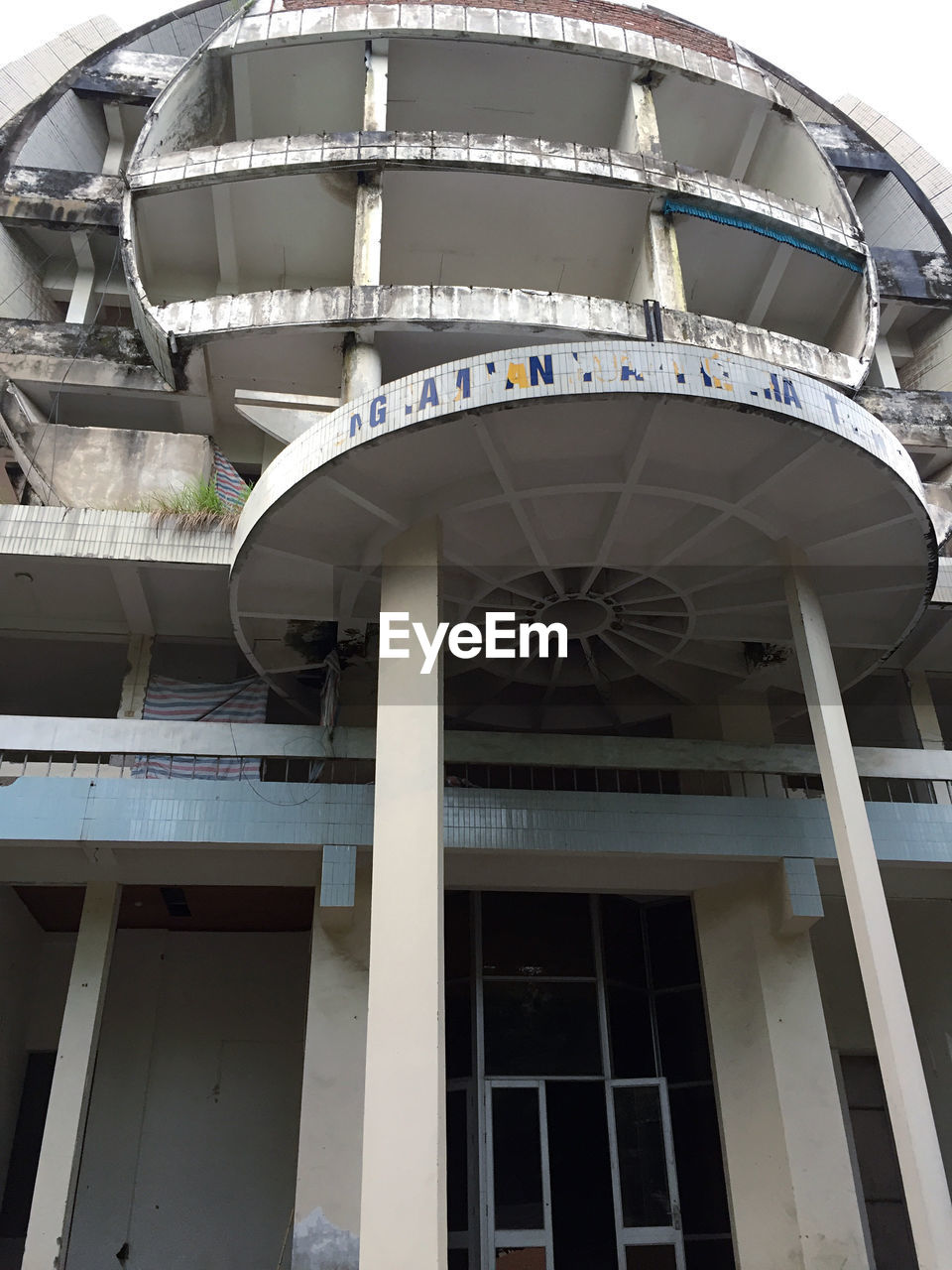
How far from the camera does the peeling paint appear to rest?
422 inches

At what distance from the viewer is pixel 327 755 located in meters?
13.1

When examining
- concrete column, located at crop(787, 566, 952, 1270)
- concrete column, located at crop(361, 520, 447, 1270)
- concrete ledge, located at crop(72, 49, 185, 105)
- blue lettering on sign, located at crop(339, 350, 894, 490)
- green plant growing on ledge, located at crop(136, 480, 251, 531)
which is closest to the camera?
concrete column, located at crop(361, 520, 447, 1270)

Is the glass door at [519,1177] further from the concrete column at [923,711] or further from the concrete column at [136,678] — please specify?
the concrete column at [923,711]

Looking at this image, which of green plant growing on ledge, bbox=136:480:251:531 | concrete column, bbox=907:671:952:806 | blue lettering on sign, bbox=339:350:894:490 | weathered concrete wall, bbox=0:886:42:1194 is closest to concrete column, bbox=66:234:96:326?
green plant growing on ledge, bbox=136:480:251:531

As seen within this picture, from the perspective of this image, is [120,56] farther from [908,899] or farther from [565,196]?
[908,899]

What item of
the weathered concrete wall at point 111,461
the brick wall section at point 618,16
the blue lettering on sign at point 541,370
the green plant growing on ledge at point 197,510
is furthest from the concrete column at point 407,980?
the brick wall section at point 618,16

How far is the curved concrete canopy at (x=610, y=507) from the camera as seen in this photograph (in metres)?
9.19

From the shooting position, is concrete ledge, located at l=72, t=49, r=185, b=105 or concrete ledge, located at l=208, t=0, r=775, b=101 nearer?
concrete ledge, located at l=208, t=0, r=775, b=101

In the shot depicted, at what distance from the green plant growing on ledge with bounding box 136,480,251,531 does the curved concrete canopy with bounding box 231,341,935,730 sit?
186 centimetres

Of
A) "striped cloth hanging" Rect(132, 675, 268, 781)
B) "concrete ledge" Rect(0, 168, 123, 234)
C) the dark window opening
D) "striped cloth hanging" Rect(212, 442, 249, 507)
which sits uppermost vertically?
"concrete ledge" Rect(0, 168, 123, 234)

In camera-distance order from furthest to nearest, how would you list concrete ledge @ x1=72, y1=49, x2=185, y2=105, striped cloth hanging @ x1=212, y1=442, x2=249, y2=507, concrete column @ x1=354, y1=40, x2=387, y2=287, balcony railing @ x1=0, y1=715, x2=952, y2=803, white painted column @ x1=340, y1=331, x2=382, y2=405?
concrete ledge @ x1=72, y1=49, x2=185, y2=105
concrete column @ x1=354, y1=40, x2=387, y2=287
striped cloth hanging @ x1=212, y1=442, x2=249, y2=507
white painted column @ x1=340, y1=331, x2=382, y2=405
balcony railing @ x1=0, y1=715, x2=952, y2=803

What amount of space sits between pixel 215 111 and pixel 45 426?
692 cm

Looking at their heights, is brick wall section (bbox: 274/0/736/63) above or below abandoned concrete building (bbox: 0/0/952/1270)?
above

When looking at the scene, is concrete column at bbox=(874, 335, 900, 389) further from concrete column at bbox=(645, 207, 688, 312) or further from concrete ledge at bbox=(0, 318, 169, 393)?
concrete ledge at bbox=(0, 318, 169, 393)
